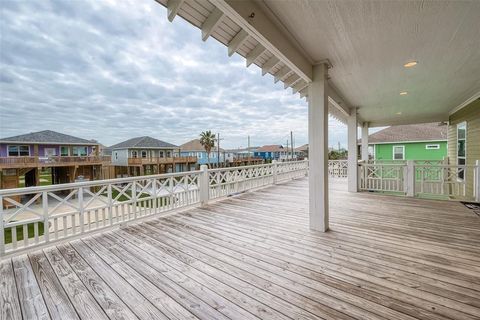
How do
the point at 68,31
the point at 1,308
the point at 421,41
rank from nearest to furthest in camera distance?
the point at 1,308 < the point at 421,41 < the point at 68,31

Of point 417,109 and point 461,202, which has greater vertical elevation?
point 417,109

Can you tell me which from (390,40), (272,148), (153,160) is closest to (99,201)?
(390,40)

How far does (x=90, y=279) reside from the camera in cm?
216

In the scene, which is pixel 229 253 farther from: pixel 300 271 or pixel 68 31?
pixel 68 31

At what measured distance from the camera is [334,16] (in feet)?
6.63

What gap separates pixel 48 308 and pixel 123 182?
239 centimetres

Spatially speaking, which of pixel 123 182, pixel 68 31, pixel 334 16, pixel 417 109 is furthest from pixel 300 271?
pixel 68 31

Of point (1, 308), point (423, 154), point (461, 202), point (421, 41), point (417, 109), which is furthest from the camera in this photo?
point (423, 154)

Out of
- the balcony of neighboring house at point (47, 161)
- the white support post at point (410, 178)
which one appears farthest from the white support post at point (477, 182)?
the balcony of neighboring house at point (47, 161)

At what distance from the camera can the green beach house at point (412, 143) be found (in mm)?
11672

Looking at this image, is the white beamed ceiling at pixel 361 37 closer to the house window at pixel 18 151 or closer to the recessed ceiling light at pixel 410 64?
the recessed ceiling light at pixel 410 64

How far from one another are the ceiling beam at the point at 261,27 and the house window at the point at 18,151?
13705 millimetres

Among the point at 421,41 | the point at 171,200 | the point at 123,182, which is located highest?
the point at 421,41

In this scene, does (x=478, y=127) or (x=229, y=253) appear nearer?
(x=229, y=253)
